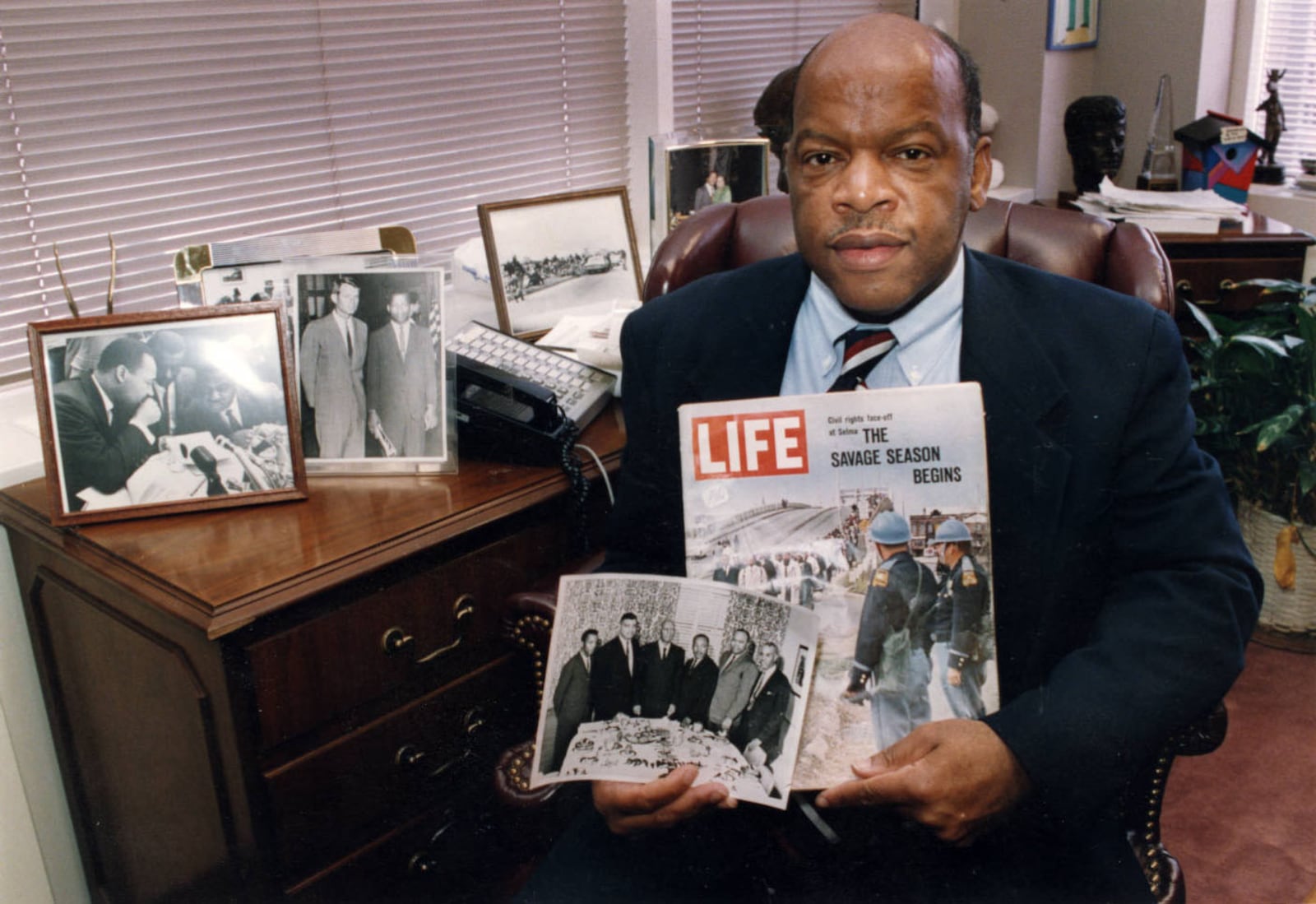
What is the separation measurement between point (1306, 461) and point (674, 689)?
6.99 feet

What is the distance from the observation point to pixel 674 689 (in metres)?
1.03

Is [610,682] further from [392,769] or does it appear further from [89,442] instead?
[89,442]

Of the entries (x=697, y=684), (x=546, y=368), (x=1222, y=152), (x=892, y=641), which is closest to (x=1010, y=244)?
(x=546, y=368)

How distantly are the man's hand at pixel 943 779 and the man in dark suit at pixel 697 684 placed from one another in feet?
0.46

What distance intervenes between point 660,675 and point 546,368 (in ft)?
2.68

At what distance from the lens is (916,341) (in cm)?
121

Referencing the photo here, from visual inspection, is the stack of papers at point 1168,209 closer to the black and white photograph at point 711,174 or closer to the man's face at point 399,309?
the black and white photograph at point 711,174

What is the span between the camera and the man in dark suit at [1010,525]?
105cm

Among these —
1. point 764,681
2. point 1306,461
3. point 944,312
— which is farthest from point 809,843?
point 1306,461

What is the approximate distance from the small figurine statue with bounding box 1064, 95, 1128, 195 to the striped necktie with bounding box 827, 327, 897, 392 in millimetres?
2258

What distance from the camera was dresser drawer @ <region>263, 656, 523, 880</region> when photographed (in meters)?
1.32

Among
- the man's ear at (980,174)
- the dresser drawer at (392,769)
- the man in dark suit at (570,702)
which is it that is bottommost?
the dresser drawer at (392,769)

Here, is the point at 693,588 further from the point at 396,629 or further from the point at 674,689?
the point at 396,629

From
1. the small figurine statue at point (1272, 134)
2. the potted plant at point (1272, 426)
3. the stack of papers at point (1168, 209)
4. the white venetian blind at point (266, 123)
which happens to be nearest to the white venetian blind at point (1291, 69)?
the small figurine statue at point (1272, 134)
